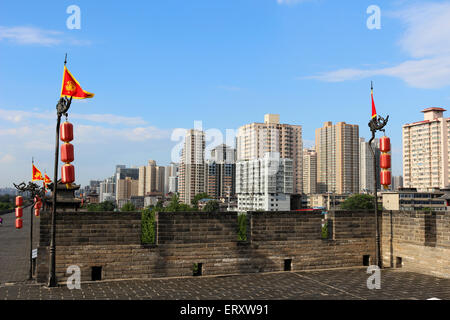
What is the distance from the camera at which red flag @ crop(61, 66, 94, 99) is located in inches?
540

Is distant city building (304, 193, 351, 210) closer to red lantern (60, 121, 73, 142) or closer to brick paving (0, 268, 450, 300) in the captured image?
brick paving (0, 268, 450, 300)

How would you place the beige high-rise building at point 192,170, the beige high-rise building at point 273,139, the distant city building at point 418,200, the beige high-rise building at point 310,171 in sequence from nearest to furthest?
the distant city building at point 418,200 → the beige high-rise building at point 273,139 → the beige high-rise building at point 192,170 → the beige high-rise building at point 310,171

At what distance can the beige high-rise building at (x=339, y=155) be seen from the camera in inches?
6383

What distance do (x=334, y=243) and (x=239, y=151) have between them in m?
152

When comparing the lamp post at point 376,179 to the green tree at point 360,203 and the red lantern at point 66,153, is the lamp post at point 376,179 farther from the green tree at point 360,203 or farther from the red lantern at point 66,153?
the green tree at point 360,203

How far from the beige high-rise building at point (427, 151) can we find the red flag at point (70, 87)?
409 feet

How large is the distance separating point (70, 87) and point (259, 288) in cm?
910

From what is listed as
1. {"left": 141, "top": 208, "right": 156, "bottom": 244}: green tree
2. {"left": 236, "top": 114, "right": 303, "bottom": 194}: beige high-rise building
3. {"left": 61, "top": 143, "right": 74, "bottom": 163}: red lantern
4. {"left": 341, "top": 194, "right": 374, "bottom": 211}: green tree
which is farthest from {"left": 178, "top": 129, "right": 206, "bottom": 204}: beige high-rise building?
{"left": 61, "top": 143, "right": 74, "bottom": 163}: red lantern

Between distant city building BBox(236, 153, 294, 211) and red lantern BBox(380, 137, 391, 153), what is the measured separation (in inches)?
4014

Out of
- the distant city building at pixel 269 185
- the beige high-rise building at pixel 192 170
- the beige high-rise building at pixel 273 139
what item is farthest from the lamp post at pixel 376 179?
the beige high-rise building at pixel 192 170

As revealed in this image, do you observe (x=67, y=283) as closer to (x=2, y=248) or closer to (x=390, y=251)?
Answer: (x=390, y=251)

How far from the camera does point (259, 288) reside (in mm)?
12266

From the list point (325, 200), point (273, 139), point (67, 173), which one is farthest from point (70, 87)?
point (273, 139)
